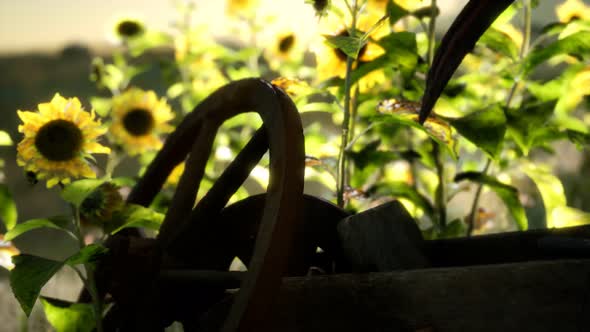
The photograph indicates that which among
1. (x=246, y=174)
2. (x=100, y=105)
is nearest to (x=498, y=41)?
(x=246, y=174)

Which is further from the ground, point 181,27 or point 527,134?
point 181,27

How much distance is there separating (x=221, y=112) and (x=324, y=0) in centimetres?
21

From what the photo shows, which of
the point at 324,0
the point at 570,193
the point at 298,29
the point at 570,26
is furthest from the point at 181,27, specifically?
the point at 570,193

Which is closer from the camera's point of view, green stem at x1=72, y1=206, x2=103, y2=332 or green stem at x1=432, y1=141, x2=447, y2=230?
green stem at x1=72, y1=206, x2=103, y2=332

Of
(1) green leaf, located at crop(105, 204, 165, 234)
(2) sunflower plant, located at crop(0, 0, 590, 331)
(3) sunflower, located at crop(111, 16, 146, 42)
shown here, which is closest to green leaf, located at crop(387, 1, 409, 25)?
(2) sunflower plant, located at crop(0, 0, 590, 331)

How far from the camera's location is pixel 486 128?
765 millimetres

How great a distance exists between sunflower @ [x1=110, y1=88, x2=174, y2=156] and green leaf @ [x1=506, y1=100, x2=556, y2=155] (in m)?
0.71

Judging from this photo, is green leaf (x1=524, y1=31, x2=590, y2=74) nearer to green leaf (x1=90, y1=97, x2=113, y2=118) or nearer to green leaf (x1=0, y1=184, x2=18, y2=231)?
green leaf (x1=0, y1=184, x2=18, y2=231)

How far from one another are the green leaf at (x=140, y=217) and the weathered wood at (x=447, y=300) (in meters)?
0.27

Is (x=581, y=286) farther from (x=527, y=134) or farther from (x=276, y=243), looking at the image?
(x=527, y=134)

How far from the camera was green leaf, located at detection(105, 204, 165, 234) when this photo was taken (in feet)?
2.34

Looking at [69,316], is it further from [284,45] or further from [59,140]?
[284,45]

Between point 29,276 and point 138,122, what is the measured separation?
65 centimetres

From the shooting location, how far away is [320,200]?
0.64 m
